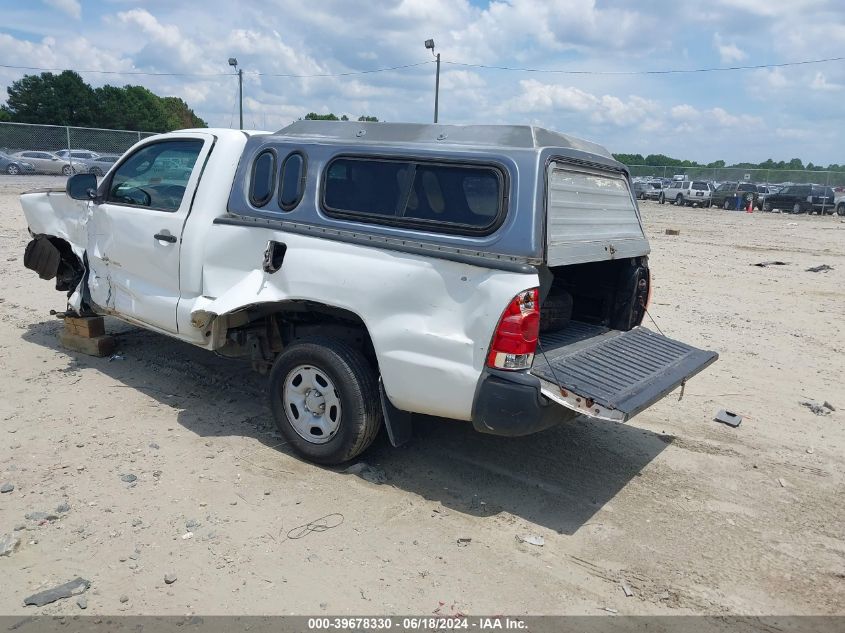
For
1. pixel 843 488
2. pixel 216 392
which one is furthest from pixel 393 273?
pixel 843 488

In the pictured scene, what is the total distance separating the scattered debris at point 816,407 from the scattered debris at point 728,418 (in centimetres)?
78

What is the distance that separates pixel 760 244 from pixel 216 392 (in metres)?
17.4

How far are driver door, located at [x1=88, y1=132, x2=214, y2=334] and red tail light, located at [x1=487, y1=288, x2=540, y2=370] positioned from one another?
269cm

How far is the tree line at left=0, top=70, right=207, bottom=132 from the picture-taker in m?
51.9

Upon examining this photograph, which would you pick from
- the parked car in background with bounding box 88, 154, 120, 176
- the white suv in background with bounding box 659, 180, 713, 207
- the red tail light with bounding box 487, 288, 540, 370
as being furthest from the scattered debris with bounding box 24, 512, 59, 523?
the white suv in background with bounding box 659, 180, 713, 207

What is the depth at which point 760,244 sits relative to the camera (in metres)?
18.7

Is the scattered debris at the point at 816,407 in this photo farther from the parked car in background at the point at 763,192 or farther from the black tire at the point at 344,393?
the parked car in background at the point at 763,192

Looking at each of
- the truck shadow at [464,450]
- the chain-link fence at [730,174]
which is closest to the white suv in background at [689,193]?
the chain-link fence at [730,174]

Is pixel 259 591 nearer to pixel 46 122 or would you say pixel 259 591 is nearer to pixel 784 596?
pixel 784 596

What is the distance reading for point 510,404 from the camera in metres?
3.48

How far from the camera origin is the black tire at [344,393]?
4062 mm

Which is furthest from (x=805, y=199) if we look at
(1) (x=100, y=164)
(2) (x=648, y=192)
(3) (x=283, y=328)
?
(3) (x=283, y=328)

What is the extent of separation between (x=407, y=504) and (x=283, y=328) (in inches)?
65.8

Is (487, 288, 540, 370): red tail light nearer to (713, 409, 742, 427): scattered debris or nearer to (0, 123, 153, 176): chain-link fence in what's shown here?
(713, 409, 742, 427): scattered debris
